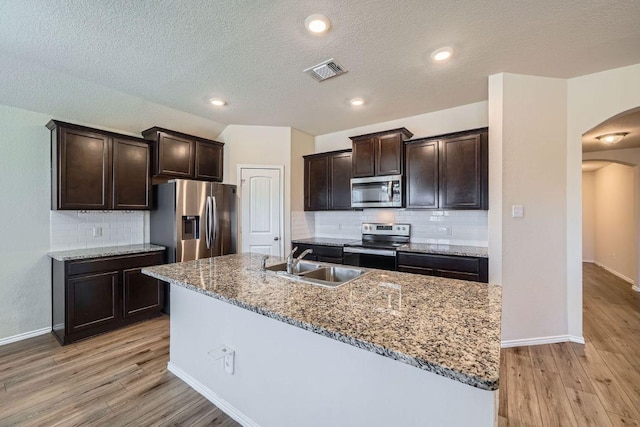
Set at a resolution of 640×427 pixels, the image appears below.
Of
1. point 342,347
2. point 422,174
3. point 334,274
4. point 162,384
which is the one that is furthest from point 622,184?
point 162,384

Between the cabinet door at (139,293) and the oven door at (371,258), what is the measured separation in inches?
94.3

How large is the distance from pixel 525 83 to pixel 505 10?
1223mm

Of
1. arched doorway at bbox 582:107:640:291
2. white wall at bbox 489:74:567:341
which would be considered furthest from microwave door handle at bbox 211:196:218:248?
arched doorway at bbox 582:107:640:291

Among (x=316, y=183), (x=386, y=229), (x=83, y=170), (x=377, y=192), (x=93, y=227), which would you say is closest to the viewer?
(x=83, y=170)

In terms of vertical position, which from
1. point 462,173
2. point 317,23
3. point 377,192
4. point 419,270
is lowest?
point 419,270

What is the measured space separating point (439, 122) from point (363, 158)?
1078 millimetres

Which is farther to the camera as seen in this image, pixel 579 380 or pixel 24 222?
pixel 24 222

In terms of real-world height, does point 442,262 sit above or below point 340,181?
below

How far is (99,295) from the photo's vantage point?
299 cm

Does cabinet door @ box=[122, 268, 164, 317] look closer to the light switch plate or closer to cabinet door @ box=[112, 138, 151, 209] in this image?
cabinet door @ box=[112, 138, 151, 209]

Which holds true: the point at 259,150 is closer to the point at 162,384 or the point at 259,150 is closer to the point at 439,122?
the point at 439,122

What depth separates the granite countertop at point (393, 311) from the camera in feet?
2.80

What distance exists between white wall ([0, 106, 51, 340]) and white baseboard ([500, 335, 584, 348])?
485 centimetres

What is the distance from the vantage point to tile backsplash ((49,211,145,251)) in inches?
124
